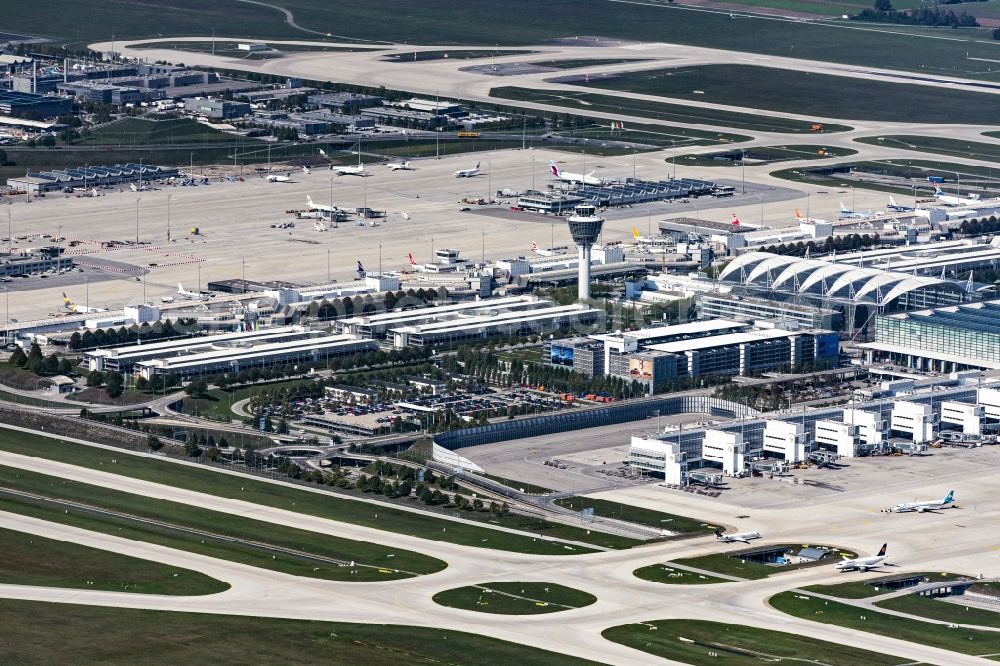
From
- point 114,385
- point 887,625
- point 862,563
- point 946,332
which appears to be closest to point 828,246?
A: point 946,332

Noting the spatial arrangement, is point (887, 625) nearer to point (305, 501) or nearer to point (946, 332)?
point (305, 501)

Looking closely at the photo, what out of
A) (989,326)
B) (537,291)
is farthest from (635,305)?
(989,326)

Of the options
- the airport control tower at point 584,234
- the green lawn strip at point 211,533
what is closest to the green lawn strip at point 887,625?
the green lawn strip at point 211,533

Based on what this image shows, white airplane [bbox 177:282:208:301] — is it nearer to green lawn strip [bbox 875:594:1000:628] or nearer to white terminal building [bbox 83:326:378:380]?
white terminal building [bbox 83:326:378:380]

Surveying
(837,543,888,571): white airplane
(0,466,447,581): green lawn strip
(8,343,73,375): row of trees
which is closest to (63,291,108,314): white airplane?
(8,343,73,375): row of trees

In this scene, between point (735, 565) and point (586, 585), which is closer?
point (586, 585)

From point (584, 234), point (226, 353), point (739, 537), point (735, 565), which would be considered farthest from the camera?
point (584, 234)
